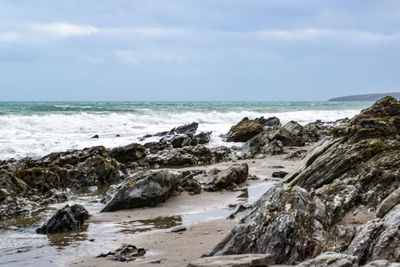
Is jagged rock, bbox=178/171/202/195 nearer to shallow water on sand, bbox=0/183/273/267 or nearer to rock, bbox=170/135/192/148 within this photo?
shallow water on sand, bbox=0/183/273/267

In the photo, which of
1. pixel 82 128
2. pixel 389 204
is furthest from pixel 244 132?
pixel 389 204

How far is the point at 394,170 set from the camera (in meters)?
7.02

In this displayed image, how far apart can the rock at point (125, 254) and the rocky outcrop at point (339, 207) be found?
128 cm

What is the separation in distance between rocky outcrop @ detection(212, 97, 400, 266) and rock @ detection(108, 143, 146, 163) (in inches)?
377

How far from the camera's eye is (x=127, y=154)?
56.1ft

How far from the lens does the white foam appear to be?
21078 millimetres

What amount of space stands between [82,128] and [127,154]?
16090 mm

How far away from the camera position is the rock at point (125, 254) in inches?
243

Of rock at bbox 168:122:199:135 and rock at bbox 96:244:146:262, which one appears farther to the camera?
rock at bbox 168:122:199:135

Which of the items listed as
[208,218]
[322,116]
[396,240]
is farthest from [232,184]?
[322,116]

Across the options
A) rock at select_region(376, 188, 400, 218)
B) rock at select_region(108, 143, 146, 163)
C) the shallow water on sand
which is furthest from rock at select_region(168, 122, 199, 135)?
rock at select_region(376, 188, 400, 218)

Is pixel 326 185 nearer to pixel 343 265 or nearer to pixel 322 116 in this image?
pixel 343 265

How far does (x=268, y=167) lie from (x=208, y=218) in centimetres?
657

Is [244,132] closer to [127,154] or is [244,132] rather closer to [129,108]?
[127,154]
